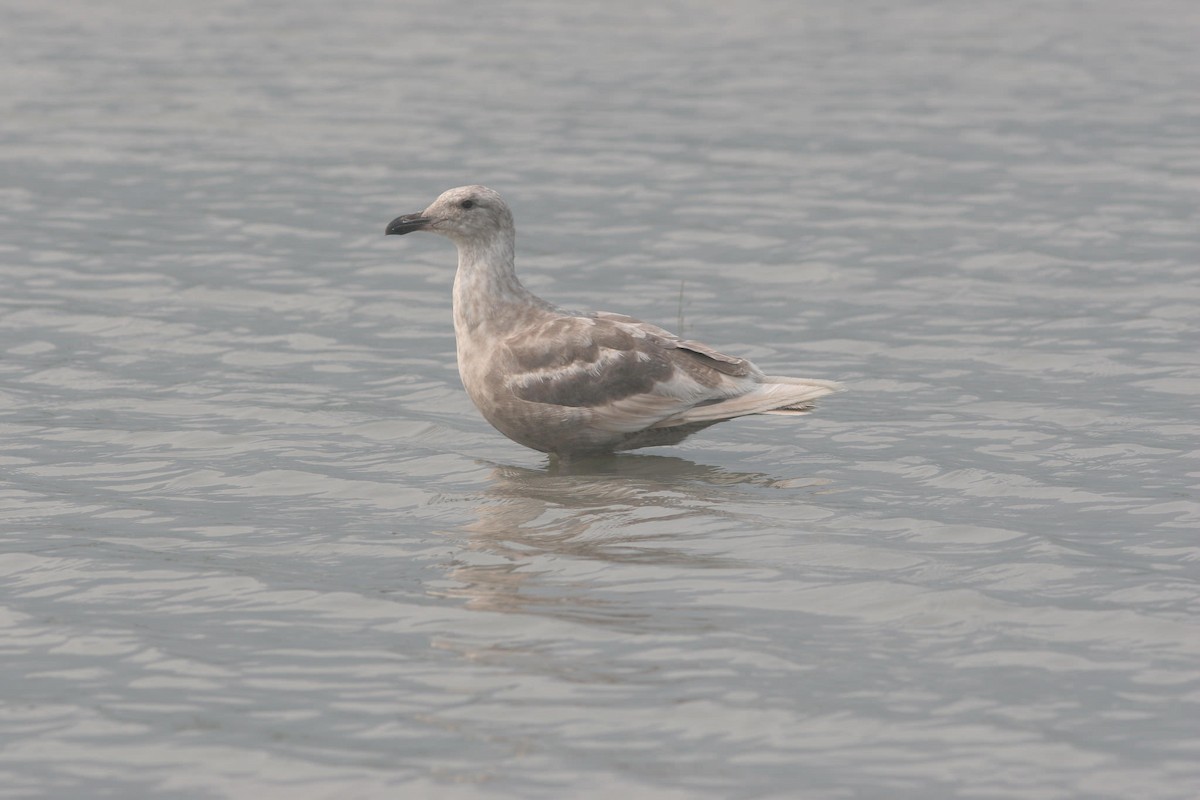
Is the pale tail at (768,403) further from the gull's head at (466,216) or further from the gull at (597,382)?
the gull's head at (466,216)

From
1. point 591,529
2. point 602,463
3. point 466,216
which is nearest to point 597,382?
point 602,463

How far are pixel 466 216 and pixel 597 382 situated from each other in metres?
1.60

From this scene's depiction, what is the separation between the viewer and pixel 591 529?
403 inches

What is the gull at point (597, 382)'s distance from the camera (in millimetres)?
11336

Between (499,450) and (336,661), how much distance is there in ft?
13.8

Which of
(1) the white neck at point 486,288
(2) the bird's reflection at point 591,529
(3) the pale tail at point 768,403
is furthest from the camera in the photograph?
(1) the white neck at point 486,288

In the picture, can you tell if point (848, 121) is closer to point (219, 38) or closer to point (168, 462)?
point (219, 38)

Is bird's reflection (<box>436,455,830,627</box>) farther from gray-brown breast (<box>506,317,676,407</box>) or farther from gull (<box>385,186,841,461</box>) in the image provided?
gray-brown breast (<box>506,317,676,407</box>)

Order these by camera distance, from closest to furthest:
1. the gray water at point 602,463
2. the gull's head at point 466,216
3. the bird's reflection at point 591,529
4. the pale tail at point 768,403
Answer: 1. the gray water at point 602,463
2. the bird's reflection at point 591,529
3. the pale tail at point 768,403
4. the gull's head at point 466,216

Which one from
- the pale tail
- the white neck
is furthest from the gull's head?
the pale tail

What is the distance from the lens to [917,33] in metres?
29.0

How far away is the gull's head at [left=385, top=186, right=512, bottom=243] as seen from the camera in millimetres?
12016

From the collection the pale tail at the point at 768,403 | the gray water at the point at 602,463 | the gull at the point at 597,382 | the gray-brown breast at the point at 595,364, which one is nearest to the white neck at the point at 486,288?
the gull at the point at 597,382

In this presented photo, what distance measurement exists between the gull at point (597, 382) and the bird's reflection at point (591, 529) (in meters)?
0.31
